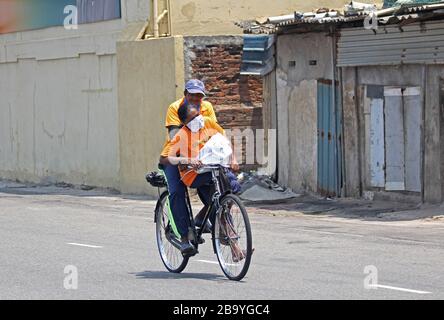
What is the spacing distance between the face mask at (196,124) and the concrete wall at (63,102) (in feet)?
41.4

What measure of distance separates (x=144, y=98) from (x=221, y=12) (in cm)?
241

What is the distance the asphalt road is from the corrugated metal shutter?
2.90 meters

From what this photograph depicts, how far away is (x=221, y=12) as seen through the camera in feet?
77.8

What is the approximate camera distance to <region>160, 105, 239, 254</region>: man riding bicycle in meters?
11.0

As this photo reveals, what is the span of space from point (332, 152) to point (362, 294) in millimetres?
10896

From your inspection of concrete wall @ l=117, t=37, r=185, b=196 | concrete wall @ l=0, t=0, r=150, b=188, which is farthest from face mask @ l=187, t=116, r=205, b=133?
concrete wall @ l=0, t=0, r=150, b=188

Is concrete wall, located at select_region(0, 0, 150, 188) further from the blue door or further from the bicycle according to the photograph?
the bicycle

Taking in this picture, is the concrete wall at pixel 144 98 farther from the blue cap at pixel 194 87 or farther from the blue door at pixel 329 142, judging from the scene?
the blue cap at pixel 194 87

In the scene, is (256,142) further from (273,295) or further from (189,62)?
(273,295)

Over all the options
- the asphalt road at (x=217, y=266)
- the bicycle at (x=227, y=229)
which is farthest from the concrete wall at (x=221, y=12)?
the bicycle at (x=227, y=229)

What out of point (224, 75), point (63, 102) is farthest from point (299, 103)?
point (63, 102)

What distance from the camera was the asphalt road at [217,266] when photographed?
10367 mm

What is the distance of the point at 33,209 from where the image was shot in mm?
20875
